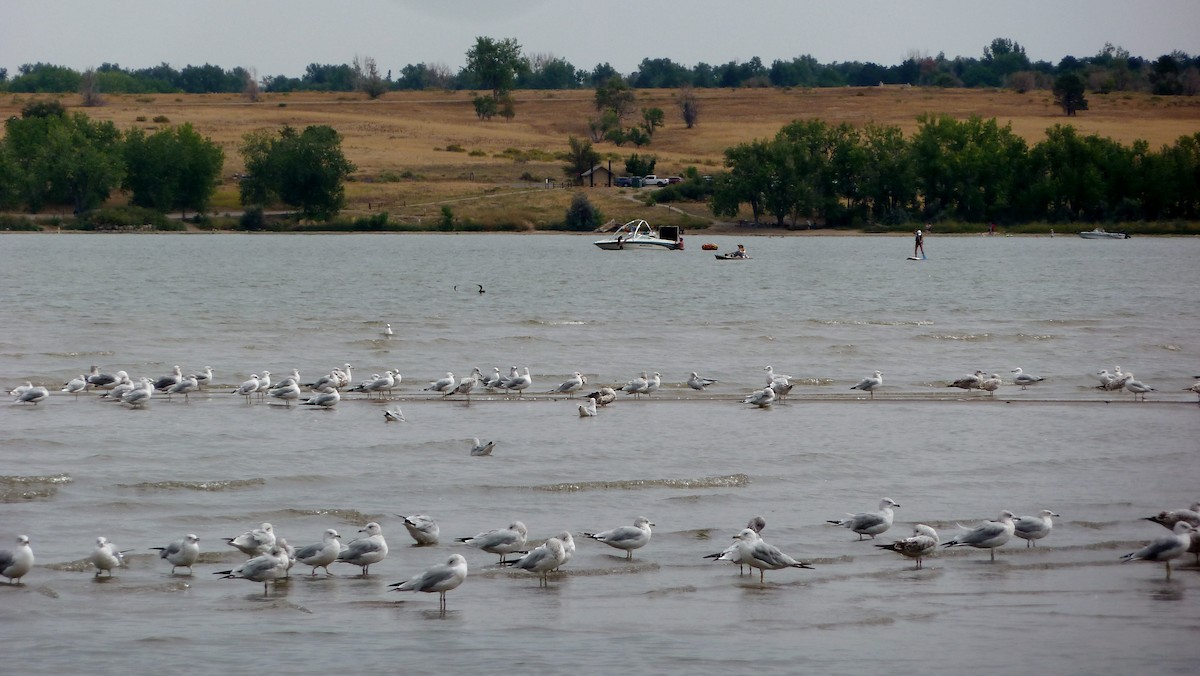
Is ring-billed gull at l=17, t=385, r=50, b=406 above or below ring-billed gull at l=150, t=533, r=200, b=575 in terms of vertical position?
below

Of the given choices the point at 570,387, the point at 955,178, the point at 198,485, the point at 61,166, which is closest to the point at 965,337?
the point at 570,387

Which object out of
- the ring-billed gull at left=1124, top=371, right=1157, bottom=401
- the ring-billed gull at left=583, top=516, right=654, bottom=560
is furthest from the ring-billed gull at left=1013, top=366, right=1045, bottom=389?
the ring-billed gull at left=583, top=516, right=654, bottom=560

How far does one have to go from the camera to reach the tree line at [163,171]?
109312 millimetres

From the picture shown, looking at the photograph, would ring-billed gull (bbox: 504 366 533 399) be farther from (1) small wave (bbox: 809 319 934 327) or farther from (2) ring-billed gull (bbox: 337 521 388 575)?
(1) small wave (bbox: 809 319 934 327)

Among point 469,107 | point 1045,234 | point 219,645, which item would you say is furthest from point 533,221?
point 219,645

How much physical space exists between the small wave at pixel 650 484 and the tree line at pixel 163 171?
9513cm

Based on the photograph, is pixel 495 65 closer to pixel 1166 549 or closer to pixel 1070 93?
pixel 1070 93

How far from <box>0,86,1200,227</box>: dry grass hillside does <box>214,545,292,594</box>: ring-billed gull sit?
94957mm

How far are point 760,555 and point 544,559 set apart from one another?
1.83 metres

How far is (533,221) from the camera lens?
107750mm

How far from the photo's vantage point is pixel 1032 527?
13.5 metres

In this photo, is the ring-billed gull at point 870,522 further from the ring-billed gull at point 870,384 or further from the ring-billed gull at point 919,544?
the ring-billed gull at point 870,384

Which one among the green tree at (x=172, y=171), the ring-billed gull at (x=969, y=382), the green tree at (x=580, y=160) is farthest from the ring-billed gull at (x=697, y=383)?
the green tree at (x=580, y=160)

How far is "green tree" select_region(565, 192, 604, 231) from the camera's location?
107062 mm
